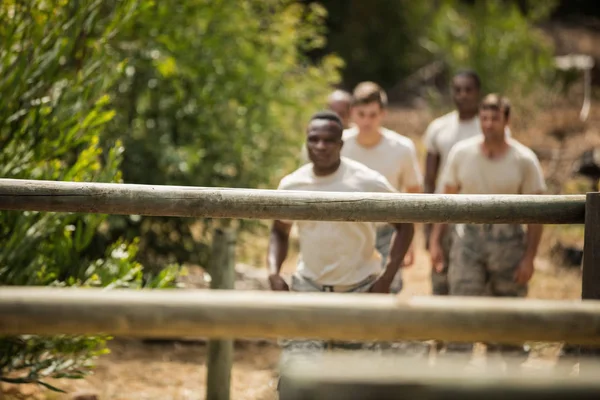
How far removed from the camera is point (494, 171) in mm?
5242

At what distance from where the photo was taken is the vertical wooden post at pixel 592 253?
108 inches

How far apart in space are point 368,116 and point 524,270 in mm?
1374

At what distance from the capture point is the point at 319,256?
168 inches

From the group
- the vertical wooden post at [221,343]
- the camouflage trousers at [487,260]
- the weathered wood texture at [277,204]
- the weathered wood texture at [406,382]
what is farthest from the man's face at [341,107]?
the weathered wood texture at [406,382]

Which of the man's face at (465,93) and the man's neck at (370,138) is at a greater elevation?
the man's face at (465,93)

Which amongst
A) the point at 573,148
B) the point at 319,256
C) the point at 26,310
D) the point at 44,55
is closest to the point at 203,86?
the point at 44,55

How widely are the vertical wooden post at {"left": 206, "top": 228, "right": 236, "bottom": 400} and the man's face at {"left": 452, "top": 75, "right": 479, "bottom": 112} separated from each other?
2.64 m

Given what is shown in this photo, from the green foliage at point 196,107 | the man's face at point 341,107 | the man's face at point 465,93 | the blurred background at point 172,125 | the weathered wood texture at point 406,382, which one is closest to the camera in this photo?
the weathered wood texture at point 406,382

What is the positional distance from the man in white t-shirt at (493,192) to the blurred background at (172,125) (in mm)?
1517

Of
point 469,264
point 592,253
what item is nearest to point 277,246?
point 469,264

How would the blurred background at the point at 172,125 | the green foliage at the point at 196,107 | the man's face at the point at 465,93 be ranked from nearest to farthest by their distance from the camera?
the blurred background at the point at 172,125 → the man's face at the point at 465,93 → the green foliage at the point at 196,107

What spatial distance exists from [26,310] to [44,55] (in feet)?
9.82

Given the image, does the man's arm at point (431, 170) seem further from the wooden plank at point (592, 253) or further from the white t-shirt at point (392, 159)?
the wooden plank at point (592, 253)

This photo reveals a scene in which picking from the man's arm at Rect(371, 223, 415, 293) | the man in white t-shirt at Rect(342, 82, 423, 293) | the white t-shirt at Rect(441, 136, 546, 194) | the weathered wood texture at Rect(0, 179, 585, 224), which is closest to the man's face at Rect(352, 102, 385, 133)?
the man in white t-shirt at Rect(342, 82, 423, 293)
